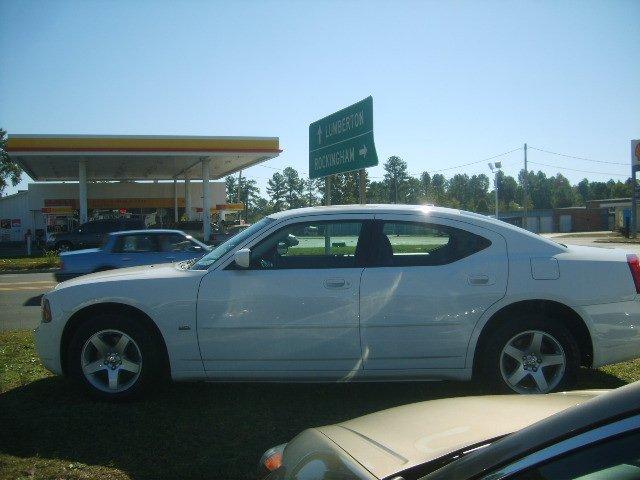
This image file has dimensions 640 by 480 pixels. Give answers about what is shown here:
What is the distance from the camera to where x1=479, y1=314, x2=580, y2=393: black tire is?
4715 millimetres

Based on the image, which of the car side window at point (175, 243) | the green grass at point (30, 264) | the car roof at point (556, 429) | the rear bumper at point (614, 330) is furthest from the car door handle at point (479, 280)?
the green grass at point (30, 264)

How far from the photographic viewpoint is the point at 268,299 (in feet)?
15.6

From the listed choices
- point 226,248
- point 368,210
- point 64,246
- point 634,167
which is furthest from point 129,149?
point 634,167

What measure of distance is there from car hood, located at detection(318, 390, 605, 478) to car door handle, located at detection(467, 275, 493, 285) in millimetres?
2102

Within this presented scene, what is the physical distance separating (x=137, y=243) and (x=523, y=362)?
9965mm

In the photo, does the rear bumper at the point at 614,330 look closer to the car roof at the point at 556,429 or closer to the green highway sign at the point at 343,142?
the car roof at the point at 556,429

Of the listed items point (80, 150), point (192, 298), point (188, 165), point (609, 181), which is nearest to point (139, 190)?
point (188, 165)

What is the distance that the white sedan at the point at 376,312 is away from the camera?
15.4ft

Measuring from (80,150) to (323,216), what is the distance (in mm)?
26595

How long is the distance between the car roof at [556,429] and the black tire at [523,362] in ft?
10.6

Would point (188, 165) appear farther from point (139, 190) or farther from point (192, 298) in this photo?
point (192, 298)

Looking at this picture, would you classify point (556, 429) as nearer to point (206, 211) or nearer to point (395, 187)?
point (206, 211)

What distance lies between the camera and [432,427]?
7.30 ft

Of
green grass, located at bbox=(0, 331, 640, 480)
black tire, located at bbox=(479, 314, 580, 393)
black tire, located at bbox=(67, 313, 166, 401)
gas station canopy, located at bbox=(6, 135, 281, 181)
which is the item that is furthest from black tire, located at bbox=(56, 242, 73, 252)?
black tire, located at bbox=(479, 314, 580, 393)
